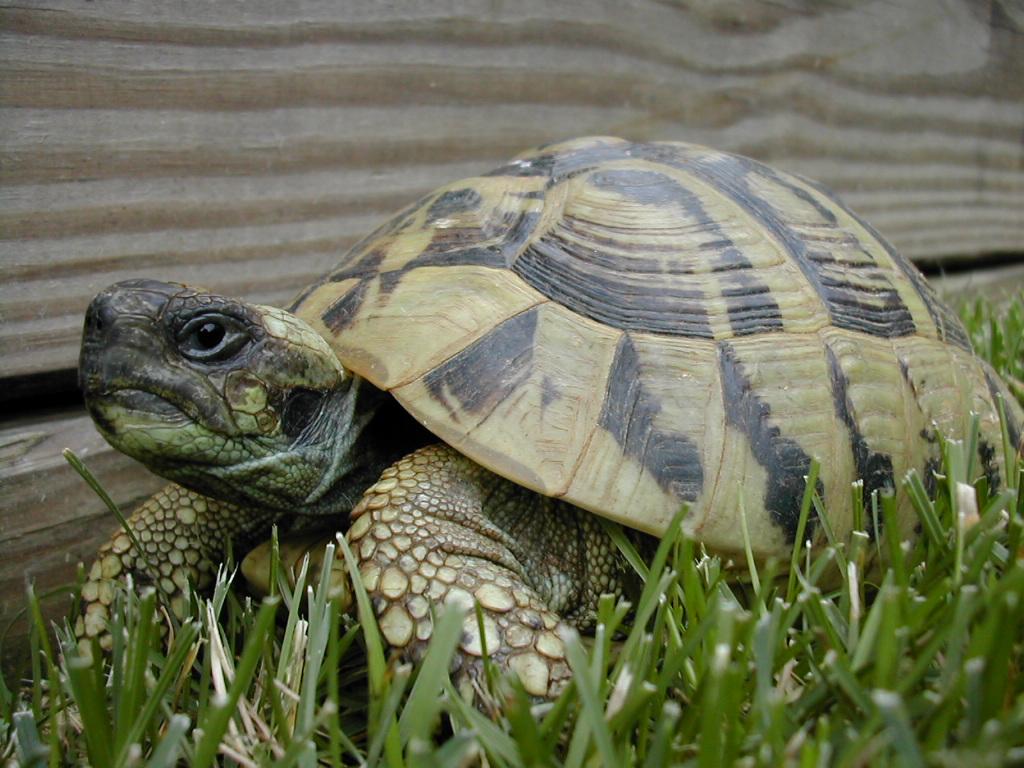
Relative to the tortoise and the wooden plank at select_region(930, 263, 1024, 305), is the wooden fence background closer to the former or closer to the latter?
the tortoise

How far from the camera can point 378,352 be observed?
4.22 ft

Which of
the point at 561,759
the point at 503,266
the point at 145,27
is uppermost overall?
the point at 145,27

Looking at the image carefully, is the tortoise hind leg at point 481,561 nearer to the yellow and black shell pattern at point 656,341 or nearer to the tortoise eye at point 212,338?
the yellow and black shell pattern at point 656,341

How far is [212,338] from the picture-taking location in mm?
1193

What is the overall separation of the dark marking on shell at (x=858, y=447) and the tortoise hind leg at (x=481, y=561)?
40 centimetres

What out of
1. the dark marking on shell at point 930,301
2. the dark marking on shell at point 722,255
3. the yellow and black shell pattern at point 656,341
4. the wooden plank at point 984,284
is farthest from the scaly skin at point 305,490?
the wooden plank at point 984,284

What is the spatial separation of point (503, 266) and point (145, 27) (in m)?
0.79

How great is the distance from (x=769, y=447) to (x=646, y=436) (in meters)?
0.20

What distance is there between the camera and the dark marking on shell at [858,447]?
1.36 metres

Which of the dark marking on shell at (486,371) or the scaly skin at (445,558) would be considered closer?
the scaly skin at (445,558)

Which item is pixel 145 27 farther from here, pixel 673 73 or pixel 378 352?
pixel 673 73

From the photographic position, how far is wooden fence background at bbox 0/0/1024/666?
1460mm

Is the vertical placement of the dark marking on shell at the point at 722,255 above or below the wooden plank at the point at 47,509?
above

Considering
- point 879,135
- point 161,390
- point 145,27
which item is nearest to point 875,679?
point 161,390
